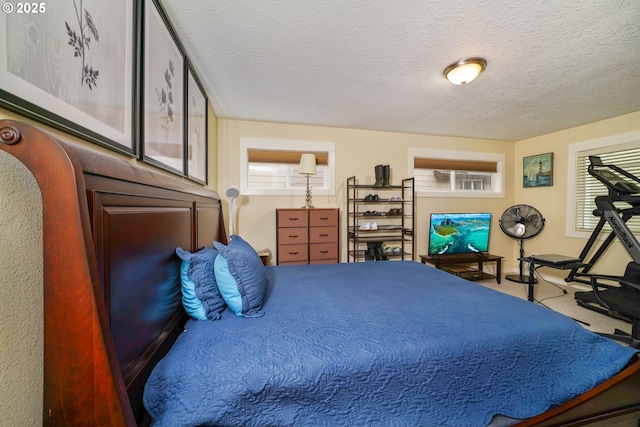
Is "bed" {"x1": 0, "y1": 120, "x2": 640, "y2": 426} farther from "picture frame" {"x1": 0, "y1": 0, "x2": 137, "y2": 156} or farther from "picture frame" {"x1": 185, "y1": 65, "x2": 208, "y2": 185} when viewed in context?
"picture frame" {"x1": 185, "y1": 65, "x2": 208, "y2": 185}

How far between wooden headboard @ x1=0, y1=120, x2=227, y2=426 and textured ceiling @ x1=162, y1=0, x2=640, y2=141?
149cm

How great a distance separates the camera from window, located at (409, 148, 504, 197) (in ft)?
13.4

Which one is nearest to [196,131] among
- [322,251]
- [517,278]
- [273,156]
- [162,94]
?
[162,94]

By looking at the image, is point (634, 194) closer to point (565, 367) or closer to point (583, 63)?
point (583, 63)

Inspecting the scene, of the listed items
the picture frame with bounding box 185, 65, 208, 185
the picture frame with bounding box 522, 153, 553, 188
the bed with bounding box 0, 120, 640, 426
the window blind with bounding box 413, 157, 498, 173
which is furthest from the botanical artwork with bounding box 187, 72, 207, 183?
the picture frame with bounding box 522, 153, 553, 188

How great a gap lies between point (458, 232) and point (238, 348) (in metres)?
4.15

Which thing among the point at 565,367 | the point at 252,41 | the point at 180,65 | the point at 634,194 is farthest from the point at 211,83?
the point at 634,194

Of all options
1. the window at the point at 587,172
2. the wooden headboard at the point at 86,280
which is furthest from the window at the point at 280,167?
the window at the point at 587,172

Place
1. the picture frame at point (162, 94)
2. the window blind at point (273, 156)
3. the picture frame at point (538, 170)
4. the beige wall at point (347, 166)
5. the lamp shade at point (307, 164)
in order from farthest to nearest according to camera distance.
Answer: the picture frame at point (538, 170)
the window blind at point (273, 156)
the beige wall at point (347, 166)
the lamp shade at point (307, 164)
the picture frame at point (162, 94)

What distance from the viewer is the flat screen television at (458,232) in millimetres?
3963

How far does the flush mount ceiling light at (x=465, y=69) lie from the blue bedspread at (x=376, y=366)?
6.37 ft

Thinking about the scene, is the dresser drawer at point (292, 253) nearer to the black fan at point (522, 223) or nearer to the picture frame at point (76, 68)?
the picture frame at point (76, 68)

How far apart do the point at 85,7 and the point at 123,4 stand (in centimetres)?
33

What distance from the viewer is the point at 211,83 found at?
2371 millimetres
